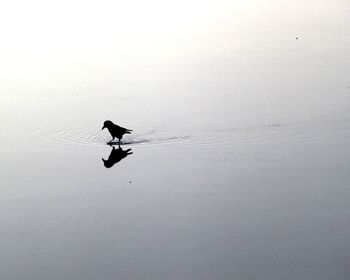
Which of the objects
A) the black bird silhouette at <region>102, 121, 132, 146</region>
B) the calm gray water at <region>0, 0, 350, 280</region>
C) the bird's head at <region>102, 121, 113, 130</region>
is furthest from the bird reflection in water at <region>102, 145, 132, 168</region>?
the bird's head at <region>102, 121, 113, 130</region>

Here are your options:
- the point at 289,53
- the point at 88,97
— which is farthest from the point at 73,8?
the point at 88,97

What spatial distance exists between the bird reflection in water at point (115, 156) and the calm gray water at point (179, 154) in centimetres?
15

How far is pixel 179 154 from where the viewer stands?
48.5 ft

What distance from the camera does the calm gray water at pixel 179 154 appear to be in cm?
1022

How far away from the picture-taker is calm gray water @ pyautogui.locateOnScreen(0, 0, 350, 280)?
1022 cm

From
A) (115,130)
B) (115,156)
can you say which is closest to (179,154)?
A: (115,156)

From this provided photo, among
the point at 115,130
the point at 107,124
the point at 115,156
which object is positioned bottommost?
the point at 115,156

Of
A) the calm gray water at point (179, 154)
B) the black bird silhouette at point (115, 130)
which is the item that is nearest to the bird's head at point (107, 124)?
the black bird silhouette at point (115, 130)

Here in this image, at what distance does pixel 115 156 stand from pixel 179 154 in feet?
3.99

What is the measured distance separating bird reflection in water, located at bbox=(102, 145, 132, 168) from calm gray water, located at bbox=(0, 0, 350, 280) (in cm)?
15

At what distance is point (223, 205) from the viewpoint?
1195 cm

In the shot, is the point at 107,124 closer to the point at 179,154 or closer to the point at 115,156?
the point at 115,156

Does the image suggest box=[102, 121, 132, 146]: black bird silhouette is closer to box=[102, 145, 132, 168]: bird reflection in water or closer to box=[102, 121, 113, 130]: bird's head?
box=[102, 121, 113, 130]: bird's head

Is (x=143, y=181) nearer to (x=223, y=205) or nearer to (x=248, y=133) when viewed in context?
(x=223, y=205)
